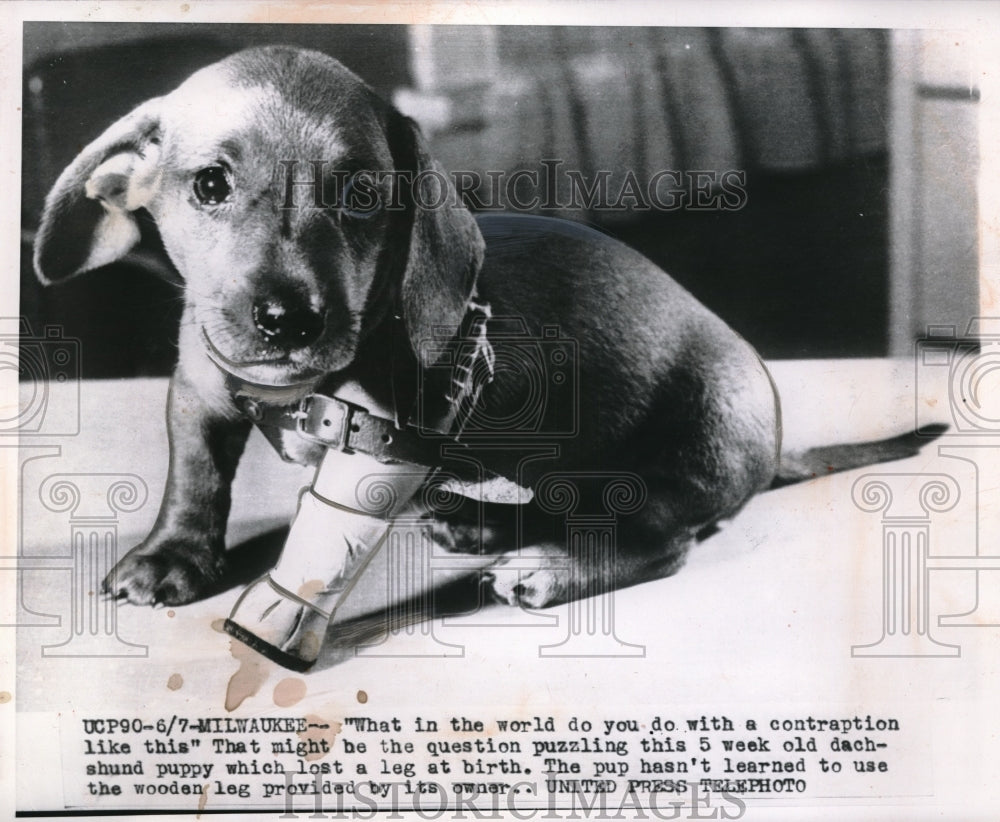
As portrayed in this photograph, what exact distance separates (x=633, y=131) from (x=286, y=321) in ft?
3.26

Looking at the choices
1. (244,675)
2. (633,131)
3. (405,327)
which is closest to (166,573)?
(244,675)

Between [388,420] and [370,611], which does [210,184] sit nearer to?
[388,420]

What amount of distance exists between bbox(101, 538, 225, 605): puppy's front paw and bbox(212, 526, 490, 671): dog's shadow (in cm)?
4

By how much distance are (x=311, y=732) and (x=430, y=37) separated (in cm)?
174

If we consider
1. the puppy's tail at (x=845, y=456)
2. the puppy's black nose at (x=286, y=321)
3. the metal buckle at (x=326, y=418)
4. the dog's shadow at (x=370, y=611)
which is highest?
the puppy's black nose at (x=286, y=321)

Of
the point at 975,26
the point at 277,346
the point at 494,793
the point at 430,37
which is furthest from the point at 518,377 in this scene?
the point at 975,26

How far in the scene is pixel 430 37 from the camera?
2158 mm

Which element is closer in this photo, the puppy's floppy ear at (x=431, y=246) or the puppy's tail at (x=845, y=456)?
the puppy's floppy ear at (x=431, y=246)

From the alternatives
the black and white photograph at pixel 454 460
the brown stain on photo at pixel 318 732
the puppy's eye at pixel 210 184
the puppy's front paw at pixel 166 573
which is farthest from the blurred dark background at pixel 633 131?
the brown stain on photo at pixel 318 732

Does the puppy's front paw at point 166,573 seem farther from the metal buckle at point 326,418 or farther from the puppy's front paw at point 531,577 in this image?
the puppy's front paw at point 531,577

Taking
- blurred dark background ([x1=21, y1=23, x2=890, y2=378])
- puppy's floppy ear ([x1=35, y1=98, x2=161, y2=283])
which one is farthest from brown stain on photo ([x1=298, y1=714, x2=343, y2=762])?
puppy's floppy ear ([x1=35, y1=98, x2=161, y2=283])

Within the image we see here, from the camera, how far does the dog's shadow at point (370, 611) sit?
2.10m

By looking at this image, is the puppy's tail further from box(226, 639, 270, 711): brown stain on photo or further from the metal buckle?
box(226, 639, 270, 711): brown stain on photo

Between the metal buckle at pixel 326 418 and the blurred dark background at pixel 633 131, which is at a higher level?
the blurred dark background at pixel 633 131
